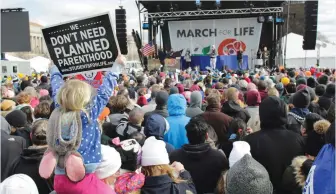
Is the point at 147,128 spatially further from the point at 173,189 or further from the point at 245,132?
the point at 173,189

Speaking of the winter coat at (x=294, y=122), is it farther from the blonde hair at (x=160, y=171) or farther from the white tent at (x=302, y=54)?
the white tent at (x=302, y=54)

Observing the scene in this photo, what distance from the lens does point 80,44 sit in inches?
161

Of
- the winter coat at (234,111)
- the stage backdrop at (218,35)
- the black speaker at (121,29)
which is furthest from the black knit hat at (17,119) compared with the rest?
the stage backdrop at (218,35)

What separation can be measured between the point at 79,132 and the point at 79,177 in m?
0.28

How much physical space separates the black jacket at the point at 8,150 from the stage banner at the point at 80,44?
85cm

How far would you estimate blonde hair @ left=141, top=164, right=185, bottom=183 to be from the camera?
278 cm

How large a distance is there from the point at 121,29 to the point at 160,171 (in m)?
15.1

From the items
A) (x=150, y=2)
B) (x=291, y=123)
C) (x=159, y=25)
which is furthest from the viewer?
(x=159, y=25)

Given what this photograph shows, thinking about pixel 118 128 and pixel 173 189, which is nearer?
pixel 173 189

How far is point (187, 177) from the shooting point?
2.92 m

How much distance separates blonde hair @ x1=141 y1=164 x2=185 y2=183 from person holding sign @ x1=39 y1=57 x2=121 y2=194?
31 cm

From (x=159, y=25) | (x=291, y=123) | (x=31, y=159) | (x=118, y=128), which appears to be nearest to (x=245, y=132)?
(x=291, y=123)

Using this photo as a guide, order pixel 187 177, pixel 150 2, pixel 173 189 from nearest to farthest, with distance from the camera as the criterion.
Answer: pixel 173 189 → pixel 187 177 → pixel 150 2

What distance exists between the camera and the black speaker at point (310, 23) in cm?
1747
